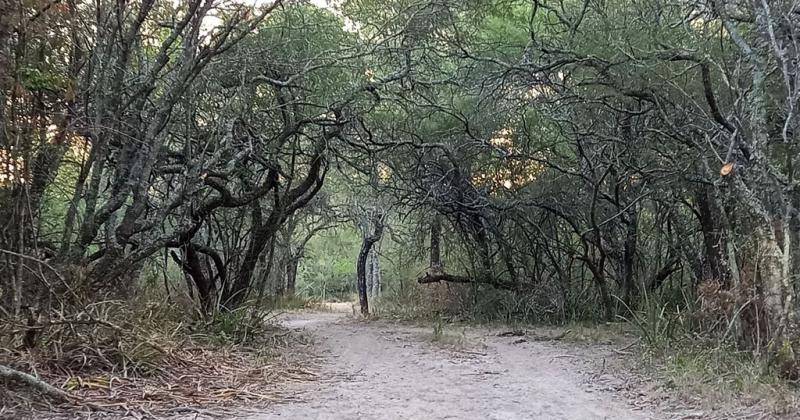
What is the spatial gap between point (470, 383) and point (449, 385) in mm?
192

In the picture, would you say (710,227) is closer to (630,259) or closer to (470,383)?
(630,259)

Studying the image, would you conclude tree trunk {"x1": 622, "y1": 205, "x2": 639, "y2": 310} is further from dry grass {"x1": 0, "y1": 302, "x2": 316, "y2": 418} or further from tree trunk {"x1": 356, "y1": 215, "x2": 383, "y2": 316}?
dry grass {"x1": 0, "y1": 302, "x2": 316, "y2": 418}

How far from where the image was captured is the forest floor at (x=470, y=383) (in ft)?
12.1

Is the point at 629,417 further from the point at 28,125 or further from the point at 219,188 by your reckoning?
the point at 219,188

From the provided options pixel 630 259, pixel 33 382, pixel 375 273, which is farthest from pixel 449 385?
pixel 375 273

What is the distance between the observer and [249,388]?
4180mm

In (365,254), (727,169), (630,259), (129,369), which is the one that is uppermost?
(727,169)

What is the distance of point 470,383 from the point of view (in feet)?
15.4

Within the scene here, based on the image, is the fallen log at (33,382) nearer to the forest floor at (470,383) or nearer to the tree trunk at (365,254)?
the forest floor at (470,383)

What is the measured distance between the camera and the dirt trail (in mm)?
3666

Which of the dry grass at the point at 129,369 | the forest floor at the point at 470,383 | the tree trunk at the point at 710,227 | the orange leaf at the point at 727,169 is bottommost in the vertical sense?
the forest floor at the point at 470,383

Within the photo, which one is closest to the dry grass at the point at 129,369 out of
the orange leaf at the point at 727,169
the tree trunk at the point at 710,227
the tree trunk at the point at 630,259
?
the orange leaf at the point at 727,169

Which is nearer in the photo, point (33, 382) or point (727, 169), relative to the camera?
point (33, 382)

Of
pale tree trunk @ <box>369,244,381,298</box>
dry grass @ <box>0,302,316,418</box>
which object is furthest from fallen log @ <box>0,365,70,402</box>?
pale tree trunk @ <box>369,244,381,298</box>
